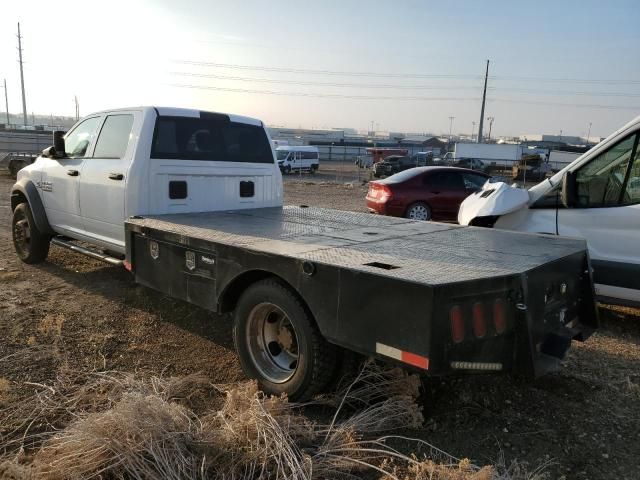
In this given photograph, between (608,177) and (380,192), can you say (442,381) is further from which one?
(380,192)

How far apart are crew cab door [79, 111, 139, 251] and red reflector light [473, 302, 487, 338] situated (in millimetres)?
3872

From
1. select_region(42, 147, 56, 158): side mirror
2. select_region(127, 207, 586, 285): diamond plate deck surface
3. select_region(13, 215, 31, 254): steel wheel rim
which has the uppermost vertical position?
select_region(42, 147, 56, 158): side mirror

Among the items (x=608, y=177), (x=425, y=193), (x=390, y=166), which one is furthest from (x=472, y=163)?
(x=608, y=177)

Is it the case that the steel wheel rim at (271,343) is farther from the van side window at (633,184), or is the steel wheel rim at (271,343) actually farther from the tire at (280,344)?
the van side window at (633,184)

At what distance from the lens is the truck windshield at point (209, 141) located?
5578mm

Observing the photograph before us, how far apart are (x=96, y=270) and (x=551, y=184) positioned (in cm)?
587

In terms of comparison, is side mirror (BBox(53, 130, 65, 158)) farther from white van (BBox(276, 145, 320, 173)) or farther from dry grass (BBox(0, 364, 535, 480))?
white van (BBox(276, 145, 320, 173))

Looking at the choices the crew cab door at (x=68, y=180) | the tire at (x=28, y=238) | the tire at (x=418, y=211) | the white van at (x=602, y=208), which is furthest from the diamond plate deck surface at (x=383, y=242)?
the tire at (x=418, y=211)

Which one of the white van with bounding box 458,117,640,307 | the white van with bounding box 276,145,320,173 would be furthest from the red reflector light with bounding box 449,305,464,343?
the white van with bounding box 276,145,320,173

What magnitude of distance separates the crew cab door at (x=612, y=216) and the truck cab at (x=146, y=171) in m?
3.48

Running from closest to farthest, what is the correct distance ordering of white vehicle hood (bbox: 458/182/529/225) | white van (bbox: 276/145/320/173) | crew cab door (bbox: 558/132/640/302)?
crew cab door (bbox: 558/132/640/302) → white vehicle hood (bbox: 458/182/529/225) → white van (bbox: 276/145/320/173)

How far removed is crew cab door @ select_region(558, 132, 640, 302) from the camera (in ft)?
17.0

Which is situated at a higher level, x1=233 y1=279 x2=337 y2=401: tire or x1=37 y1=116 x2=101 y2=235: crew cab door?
x1=37 y1=116 x2=101 y2=235: crew cab door

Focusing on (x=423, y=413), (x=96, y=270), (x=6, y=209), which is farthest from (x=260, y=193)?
(x=6, y=209)
